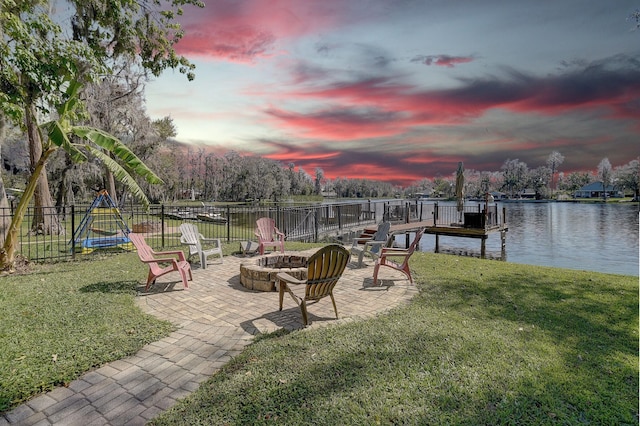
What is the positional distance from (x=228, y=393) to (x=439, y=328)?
2.95 m

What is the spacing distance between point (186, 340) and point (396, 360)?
267cm

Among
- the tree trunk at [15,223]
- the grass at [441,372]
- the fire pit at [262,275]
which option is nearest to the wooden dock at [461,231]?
the fire pit at [262,275]

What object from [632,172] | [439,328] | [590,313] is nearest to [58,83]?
[439,328]

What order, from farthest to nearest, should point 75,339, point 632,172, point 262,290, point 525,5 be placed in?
point 632,172 → point 525,5 → point 262,290 → point 75,339

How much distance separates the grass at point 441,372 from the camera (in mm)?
2684

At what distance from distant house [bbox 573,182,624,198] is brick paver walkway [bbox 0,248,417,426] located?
121 m

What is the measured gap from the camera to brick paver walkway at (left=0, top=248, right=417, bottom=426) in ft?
8.96

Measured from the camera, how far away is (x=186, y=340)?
13.5ft

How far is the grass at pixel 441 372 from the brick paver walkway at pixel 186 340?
33 cm

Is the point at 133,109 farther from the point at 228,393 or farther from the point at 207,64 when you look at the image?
the point at 228,393

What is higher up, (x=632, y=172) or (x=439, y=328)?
(x=632, y=172)

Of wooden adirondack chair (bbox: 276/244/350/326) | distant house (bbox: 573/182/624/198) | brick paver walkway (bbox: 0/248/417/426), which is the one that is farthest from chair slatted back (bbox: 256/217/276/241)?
distant house (bbox: 573/182/624/198)

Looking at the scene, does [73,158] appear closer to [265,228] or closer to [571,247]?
[265,228]

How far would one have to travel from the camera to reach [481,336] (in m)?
4.21
